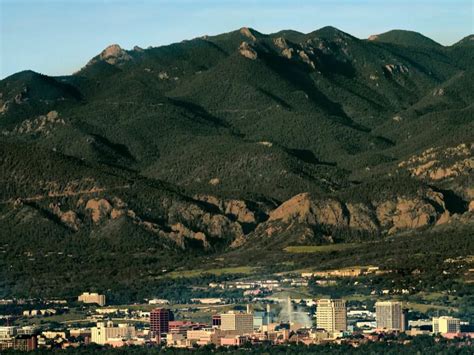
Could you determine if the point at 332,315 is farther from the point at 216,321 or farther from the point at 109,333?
the point at 109,333

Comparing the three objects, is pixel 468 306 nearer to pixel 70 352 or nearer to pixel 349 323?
pixel 349 323

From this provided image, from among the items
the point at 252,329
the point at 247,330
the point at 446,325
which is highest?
the point at 252,329

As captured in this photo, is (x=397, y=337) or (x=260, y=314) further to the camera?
(x=260, y=314)

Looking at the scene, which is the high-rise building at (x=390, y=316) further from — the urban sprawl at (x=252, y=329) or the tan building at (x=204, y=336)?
the tan building at (x=204, y=336)

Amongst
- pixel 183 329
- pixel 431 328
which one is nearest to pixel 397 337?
pixel 431 328

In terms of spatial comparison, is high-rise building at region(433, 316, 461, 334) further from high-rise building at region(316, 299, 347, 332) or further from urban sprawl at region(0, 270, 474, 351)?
high-rise building at region(316, 299, 347, 332)

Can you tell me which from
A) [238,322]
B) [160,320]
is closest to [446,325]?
[238,322]
